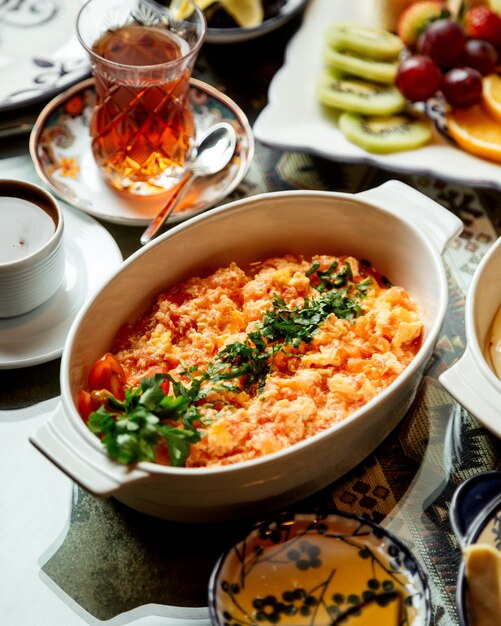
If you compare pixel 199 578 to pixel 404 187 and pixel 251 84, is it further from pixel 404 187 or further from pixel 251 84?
pixel 251 84

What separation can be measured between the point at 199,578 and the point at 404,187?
935 millimetres

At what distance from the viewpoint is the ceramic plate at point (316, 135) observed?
2.14m

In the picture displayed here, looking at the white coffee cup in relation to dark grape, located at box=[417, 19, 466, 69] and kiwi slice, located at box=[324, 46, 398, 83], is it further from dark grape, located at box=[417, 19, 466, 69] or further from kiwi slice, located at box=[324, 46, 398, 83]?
dark grape, located at box=[417, 19, 466, 69]

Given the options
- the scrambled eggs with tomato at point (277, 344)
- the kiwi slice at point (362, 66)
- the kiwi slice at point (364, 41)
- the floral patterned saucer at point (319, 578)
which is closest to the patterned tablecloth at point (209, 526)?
the floral patterned saucer at point (319, 578)

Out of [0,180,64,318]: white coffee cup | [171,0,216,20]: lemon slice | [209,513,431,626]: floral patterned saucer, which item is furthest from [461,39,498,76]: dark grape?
[209,513,431,626]: floral patterned saucer

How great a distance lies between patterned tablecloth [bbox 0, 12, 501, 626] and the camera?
1.44m

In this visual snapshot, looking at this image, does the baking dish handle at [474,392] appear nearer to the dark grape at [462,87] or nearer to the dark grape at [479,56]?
the dark grape at [462,87]

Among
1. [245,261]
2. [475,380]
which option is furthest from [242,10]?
[475,380]

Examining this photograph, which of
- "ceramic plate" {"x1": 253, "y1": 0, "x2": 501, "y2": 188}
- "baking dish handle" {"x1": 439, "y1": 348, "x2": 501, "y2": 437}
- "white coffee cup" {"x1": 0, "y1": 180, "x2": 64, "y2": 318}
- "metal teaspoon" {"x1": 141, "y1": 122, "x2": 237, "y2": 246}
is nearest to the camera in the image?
"baking dish handle" {"x1": 439, "y1": 348, "x2": 501, "y2": 437}

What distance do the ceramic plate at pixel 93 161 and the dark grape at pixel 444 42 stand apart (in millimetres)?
610

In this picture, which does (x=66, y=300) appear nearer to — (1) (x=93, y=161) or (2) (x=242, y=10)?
(1) (x=93, y=161)

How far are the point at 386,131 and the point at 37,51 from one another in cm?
109

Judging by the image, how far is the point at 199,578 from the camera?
1456 mm

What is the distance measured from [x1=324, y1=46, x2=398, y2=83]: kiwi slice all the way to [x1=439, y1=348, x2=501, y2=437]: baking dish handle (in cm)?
120
